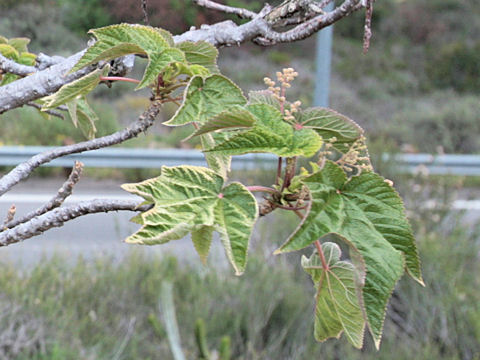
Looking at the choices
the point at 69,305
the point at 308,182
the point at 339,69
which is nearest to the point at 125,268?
the point at 69,305

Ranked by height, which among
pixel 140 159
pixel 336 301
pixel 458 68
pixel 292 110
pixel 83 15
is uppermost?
pixel 83 15

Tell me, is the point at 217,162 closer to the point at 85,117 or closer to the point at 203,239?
the point at 203,239

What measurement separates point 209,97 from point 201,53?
119 mm

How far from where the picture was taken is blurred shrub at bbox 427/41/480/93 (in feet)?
43.7

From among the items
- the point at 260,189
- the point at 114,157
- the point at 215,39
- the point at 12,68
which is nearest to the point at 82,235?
the point at 114,157

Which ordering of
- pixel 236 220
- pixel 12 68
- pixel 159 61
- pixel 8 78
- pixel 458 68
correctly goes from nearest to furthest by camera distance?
pixel 236 220
pixel 159 61
pixel 12 68
pixel 8 78
pixel 458 68

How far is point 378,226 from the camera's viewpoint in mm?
554

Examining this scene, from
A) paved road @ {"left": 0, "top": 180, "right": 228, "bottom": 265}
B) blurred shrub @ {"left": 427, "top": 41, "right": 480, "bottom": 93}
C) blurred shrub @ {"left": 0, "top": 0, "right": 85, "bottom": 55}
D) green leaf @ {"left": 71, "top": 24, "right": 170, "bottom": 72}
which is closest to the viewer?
green leaf @ {"left": 71, "top": 24, "right": 170, "bottom": 72}

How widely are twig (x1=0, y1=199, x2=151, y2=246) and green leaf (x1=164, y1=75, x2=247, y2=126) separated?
0.39 ft

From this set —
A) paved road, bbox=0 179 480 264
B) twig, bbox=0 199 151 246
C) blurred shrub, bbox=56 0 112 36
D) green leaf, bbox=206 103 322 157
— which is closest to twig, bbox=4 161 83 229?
twig, bbox=0 199 151 246

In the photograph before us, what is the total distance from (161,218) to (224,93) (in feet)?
0.59

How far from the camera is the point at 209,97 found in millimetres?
638

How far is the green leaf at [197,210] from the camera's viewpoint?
511mm

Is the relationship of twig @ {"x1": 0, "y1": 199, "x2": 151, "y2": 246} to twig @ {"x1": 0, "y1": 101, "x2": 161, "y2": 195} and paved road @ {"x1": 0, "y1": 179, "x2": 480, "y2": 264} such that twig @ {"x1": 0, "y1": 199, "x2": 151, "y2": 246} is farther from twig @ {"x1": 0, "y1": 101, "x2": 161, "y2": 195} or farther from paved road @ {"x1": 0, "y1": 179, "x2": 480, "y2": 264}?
paved road @ {"x1": 0, "y1": 179, "x2": 480, "y2": 264}
